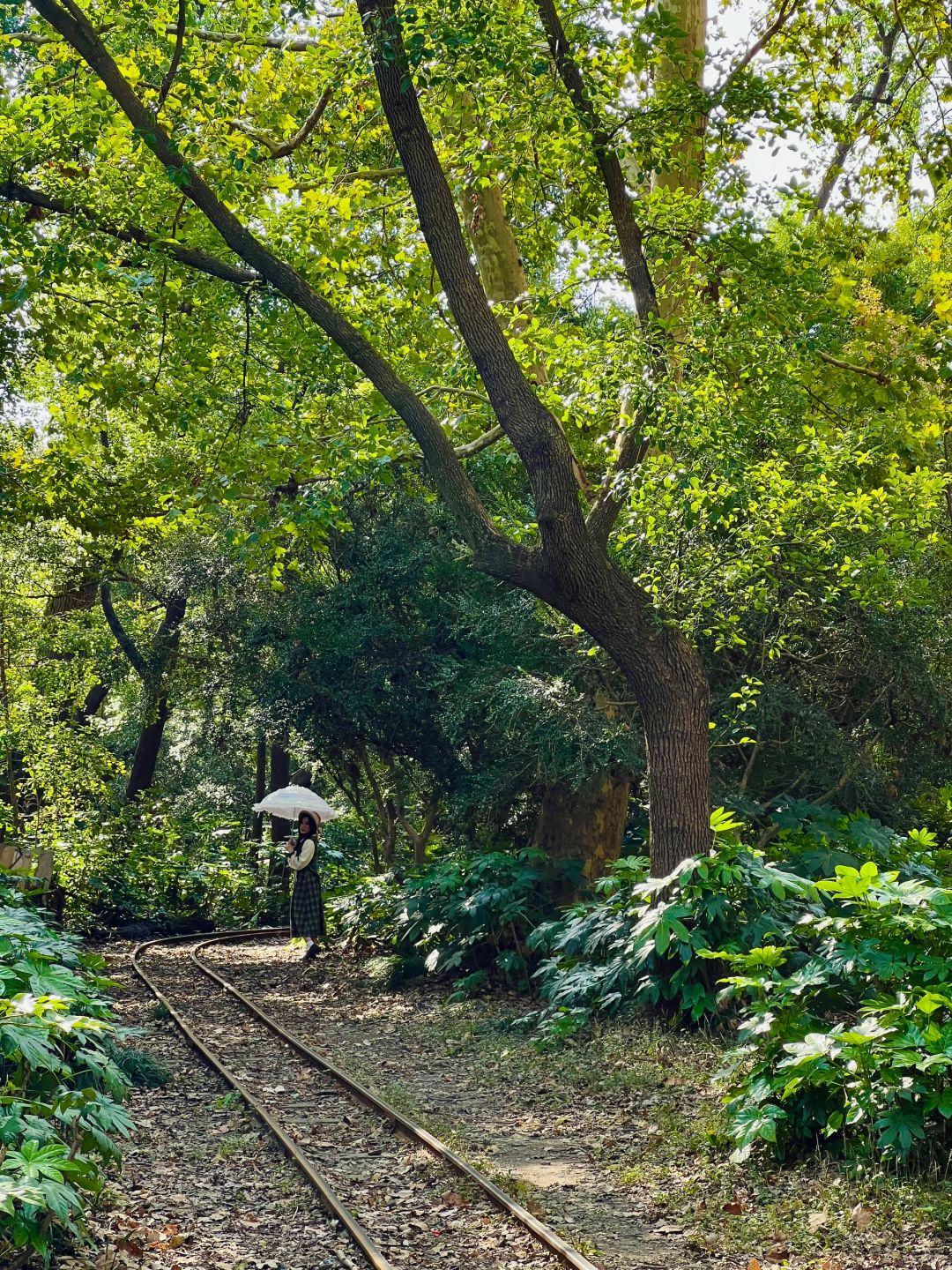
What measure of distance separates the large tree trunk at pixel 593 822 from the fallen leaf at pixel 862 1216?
8.19 m

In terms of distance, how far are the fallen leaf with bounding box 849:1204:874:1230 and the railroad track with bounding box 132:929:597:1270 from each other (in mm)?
1281

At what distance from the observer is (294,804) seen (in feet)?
58.1

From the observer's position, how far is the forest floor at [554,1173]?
19.1 feet

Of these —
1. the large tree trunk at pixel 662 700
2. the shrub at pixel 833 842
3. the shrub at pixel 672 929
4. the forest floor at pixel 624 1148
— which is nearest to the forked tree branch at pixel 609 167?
the large tree trunk at pixel 662 700

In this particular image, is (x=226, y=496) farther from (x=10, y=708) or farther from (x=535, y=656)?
(x=10, y=708)

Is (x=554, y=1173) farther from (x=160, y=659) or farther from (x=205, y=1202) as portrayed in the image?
(x=160, y=659)

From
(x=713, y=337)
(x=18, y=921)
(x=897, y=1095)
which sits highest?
(x=713, y=337)

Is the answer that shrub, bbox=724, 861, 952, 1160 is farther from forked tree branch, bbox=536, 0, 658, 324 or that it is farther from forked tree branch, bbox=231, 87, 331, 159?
forked tree branch, bbox=231, 87, 331, 159

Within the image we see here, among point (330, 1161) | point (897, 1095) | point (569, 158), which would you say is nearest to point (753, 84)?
point (569, 158)

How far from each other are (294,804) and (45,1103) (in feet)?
40.6

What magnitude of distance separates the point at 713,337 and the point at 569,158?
87.4 inches

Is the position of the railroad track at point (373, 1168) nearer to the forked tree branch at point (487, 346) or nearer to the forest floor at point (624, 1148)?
the forest floor at point (624, 1148)

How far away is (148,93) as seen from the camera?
38.4 ft

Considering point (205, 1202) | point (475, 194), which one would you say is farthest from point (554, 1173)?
point (475, 194)
